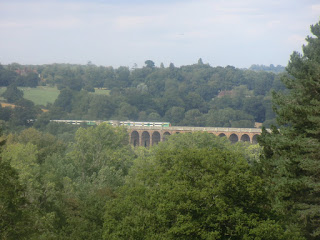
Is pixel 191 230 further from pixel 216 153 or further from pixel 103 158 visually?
pixel 103 158

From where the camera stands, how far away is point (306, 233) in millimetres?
19594

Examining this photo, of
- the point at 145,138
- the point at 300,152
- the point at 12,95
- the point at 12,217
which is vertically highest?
the point at 12,95

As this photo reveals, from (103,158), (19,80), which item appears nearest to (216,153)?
(103,158)

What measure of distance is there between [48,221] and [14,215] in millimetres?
3813

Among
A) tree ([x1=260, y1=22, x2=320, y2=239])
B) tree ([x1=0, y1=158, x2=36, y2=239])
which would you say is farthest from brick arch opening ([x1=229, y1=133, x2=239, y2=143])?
tree ([x1=0, y1=158, x2=36, y2=239])

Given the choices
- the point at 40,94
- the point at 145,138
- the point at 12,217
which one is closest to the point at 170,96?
the point at 40,94

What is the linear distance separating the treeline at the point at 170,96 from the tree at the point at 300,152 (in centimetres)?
7824

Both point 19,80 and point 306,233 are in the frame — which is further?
point 19,80

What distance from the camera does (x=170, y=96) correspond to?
130500 millimetres

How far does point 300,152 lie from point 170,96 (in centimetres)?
11032

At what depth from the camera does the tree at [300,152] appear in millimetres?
19358

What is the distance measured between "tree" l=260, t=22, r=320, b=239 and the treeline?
257ft

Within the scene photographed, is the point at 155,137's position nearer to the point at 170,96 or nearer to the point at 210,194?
the point at 170,96

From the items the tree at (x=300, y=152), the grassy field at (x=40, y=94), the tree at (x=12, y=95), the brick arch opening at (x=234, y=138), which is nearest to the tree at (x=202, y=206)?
the tree at (x=300, y=152)
